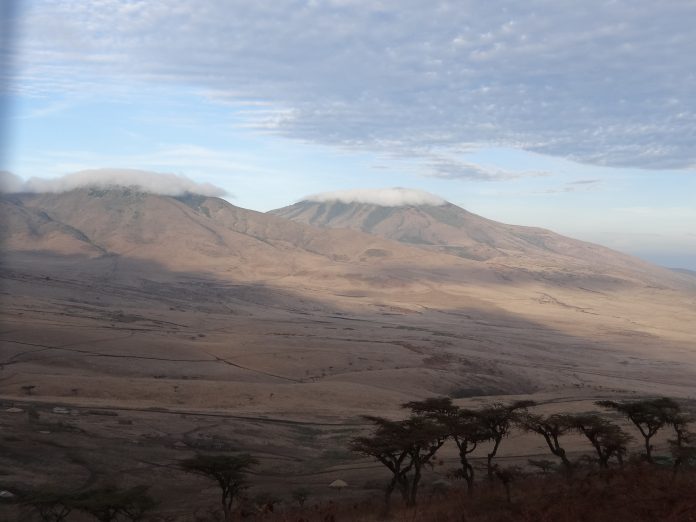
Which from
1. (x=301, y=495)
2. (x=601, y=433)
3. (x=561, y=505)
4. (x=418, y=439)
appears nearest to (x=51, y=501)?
(x=301, y=495)

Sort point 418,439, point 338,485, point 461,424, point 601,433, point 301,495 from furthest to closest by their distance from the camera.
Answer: point 338,485 → point 601,433 → point 461,424 → point 301,495 → point 418,439

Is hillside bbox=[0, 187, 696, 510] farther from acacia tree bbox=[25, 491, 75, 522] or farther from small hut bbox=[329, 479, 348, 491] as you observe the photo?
acacia tree bbox=[25, 491, 75, 522]

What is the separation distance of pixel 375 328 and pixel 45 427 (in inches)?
3159

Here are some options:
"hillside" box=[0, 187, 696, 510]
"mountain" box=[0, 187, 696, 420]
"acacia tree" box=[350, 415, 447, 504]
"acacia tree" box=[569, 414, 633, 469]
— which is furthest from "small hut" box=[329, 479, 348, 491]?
"mountain" box=[0, 187, 696, 420]

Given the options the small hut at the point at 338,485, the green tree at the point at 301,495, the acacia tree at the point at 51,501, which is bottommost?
the small hut at the point at 338,485

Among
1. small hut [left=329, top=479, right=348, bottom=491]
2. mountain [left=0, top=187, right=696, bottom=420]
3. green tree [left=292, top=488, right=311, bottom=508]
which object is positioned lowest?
mountain [left=0, top=187, right=696, bottom=420]

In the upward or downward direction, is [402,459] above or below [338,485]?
above

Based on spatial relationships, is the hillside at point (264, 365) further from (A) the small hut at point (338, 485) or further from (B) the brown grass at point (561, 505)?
(B) the brown grass at point (561, 505)

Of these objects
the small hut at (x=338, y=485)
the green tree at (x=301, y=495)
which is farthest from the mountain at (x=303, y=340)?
the green tree at (x=301, y=495)

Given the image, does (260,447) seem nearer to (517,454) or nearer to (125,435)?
(125,435)

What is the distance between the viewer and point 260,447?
1485 inches

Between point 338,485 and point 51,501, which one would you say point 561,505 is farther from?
point 51,501

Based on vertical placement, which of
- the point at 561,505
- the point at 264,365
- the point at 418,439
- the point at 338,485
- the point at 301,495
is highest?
the point at 561,505

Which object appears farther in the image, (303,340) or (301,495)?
(303,340)
